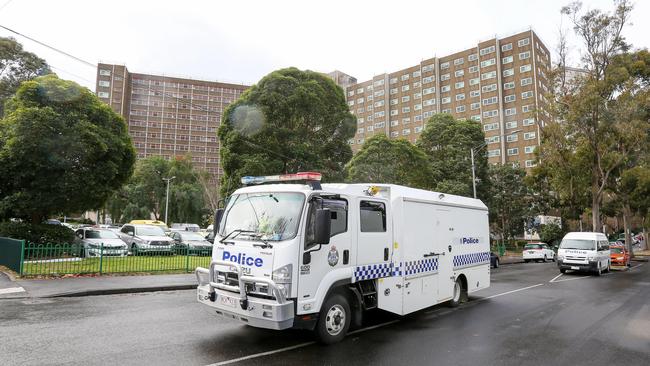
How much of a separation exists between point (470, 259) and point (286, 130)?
18469 millimetres

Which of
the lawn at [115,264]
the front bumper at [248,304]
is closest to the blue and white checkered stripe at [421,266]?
the front bumper at [248,304]

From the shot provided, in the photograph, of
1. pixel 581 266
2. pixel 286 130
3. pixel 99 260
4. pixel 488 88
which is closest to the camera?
pixel 99 260

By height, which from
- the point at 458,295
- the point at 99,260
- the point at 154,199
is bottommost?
the point at 458,295

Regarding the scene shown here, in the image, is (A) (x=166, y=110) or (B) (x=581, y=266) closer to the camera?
(B) (x=581, y=266)

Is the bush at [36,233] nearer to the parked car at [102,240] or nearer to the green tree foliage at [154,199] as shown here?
the parked car at [102,240]

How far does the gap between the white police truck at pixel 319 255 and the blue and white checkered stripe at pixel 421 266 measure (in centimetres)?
2

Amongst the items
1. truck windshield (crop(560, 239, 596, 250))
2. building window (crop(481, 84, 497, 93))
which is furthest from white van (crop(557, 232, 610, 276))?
building window (crop(481, 84, 497, 93))

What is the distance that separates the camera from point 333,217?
621cm

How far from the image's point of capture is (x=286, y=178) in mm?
6754

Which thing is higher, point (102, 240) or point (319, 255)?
point (319, 255)

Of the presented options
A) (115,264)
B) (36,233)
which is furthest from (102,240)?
(115,264)

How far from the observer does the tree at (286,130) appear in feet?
86.1

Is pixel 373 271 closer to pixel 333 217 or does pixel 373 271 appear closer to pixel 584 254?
pixel 333 217

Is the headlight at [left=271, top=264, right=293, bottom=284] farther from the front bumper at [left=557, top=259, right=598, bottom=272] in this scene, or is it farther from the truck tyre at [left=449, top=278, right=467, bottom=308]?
the front bumper at [left=557, top=259, right=598, bottom=272]
